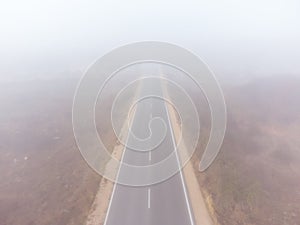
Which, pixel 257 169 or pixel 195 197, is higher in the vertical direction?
pixel 257 169

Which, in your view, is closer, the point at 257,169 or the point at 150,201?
the point at 150,201

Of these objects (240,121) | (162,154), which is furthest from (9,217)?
(240,121)

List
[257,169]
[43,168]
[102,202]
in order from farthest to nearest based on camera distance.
A: [43,168], [257,169], [102,202]

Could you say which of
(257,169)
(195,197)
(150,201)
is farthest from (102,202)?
(257,169)

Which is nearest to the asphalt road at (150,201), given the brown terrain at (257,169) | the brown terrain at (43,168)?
the brown terrain at (257,169)

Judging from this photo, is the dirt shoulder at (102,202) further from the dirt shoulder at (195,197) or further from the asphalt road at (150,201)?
the dirt shoulder at (195,197)

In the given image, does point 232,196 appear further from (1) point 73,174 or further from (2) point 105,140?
(2) point 105,140

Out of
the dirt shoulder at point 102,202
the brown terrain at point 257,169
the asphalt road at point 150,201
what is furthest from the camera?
the brown terrain at point 257,169

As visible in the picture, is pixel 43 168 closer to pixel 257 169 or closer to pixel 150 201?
pixel 150 201

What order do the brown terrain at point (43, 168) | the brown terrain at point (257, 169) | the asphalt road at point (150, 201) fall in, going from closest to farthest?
the asphalt road at point (150, 201) → the brown terrain at point (257, 169) → the brown terrain at point (43, 168)
